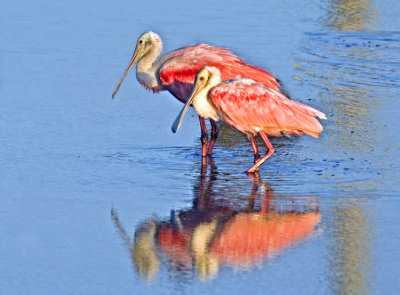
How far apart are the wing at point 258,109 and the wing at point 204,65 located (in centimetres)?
55

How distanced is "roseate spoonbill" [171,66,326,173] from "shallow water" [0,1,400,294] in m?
0.34

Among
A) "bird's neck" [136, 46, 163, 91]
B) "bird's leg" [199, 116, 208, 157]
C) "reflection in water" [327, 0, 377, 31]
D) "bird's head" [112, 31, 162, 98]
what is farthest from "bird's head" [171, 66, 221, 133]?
"reflection in water" [327, 0, 377, 31]

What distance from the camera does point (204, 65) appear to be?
10.3m

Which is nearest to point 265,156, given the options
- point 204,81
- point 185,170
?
point 185,170

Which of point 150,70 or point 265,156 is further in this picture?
point 150,70

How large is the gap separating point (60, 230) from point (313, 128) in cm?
270

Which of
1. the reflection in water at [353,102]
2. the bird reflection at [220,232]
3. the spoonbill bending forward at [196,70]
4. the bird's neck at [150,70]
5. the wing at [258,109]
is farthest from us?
the bird's neck at [150,70]

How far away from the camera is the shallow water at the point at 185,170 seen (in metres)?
6.74

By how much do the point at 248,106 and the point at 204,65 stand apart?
1006 millimetres

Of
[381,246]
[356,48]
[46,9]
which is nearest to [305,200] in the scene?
[381,246]

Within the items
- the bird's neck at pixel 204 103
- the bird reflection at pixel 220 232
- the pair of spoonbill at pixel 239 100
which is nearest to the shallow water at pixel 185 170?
the bird reflection at pixel 220 232

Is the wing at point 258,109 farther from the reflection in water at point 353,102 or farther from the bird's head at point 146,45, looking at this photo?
the bird's head at point 146,45

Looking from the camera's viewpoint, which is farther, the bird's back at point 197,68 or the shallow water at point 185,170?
the bird's back at point 197,68

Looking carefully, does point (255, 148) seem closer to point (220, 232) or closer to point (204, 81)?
point (204, 81)
